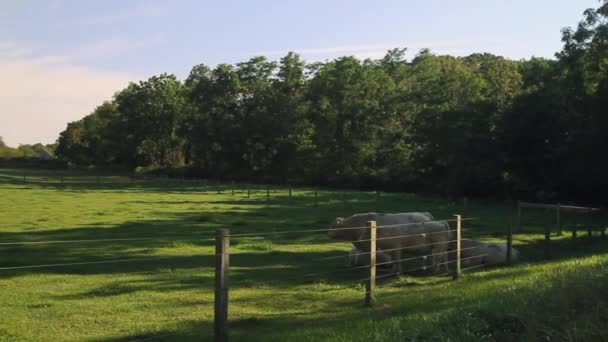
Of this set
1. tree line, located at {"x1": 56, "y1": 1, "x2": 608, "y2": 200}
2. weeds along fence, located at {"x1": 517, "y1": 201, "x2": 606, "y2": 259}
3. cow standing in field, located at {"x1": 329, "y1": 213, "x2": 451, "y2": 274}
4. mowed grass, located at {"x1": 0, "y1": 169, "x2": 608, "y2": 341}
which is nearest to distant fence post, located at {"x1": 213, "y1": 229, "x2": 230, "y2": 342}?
mowed grass, located at {"x1": 0, "y1": 169, "x2": 608, "y2": 341}

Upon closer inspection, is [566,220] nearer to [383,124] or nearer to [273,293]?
[273,293]

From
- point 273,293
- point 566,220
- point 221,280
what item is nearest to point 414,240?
point 273,293

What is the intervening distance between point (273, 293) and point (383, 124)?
6331 centimetres

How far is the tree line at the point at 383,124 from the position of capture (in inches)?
1510

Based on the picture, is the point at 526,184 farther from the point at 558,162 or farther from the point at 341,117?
the point at 341,117

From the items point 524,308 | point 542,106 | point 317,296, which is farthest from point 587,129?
point 524,308

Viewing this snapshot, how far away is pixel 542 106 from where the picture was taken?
42281 millimetres

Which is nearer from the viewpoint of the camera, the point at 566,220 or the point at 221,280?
the point at 221,280

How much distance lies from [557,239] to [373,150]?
163 ft

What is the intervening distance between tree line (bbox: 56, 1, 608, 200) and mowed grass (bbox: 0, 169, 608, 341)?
580 inches

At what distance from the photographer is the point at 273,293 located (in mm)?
12133

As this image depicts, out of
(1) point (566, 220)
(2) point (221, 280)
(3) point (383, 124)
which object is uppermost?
(3) point (383, 124)

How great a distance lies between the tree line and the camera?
38.3 m

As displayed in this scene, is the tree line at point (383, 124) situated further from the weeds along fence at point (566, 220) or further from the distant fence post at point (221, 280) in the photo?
the distant fence post at point (221, 280)
